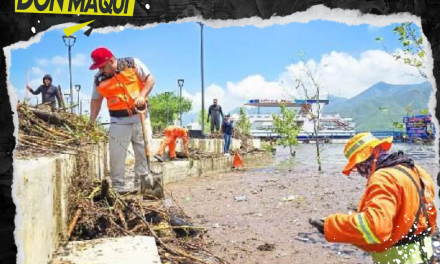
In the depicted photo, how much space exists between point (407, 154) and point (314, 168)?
67.6 inches

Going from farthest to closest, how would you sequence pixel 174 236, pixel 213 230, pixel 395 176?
pixel 213 230 → pixel 174 236 → pixel 395 176

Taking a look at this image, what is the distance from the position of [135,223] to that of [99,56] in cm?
151

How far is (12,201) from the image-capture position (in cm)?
114

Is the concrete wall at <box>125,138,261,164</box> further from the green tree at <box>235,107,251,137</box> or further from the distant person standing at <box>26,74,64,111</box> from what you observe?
the distant person standing at <box>26,74,64,111</box>

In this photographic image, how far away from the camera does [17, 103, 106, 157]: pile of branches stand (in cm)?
228

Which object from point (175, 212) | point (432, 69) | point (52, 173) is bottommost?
point (175, 212)

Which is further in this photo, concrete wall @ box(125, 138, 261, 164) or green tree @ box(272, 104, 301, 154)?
concrete wall @ box(125, 138, 261, 164)

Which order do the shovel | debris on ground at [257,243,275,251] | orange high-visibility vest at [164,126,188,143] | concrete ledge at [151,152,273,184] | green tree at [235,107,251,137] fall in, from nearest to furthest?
the shovel → debris on ground at [257,243,275,251] → concrete ledge at [151,152,273,184] → green tree at [235,107,251,137] → orange high-visibility vest at [164,126,188,143]

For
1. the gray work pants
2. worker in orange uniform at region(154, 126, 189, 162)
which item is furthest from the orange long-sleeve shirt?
worker in orange uniform at region(154, 126, 189, 162)

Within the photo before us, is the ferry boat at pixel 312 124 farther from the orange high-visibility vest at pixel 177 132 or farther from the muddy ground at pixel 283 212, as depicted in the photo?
the orange high-visibility vest at pixel 177 132

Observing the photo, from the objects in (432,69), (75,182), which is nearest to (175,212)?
(75,182)

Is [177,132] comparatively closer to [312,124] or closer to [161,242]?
[161,242]

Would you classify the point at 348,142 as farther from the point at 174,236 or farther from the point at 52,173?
the point at 174,236

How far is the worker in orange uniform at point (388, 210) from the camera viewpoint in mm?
1590
